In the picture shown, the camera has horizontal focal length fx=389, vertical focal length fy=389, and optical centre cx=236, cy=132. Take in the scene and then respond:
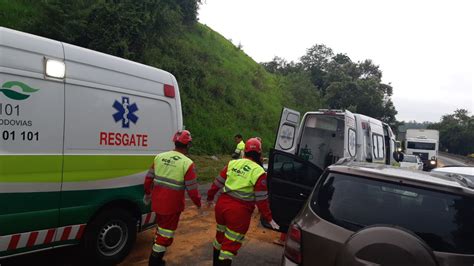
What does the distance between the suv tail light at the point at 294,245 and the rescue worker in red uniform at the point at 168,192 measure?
1.66m

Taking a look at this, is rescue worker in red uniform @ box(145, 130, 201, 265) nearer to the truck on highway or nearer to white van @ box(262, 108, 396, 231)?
white van @ box(262, 108, 396, 231)

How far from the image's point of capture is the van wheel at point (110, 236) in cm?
443

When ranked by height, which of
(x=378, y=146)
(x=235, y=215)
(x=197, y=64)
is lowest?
(x=235, y=215)

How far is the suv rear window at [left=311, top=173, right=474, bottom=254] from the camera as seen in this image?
8.84ft

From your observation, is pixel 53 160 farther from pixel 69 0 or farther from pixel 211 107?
pixel 211 107

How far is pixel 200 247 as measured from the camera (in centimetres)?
565

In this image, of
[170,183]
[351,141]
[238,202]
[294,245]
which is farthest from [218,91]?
[294,245]

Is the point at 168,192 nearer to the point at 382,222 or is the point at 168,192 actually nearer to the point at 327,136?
the point at 382,222

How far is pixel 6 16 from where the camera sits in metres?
13.3

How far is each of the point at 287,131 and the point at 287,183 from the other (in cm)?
358

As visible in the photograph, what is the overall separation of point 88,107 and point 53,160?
27.1 inches

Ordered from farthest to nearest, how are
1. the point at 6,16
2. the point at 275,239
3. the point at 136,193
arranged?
the point at 6,16 → the point at 275,239 → the point at 136,193

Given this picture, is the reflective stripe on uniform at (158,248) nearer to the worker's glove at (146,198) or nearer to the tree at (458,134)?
the worker's glove at (146,198)

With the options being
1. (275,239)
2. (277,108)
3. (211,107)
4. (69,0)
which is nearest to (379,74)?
(277,108)
